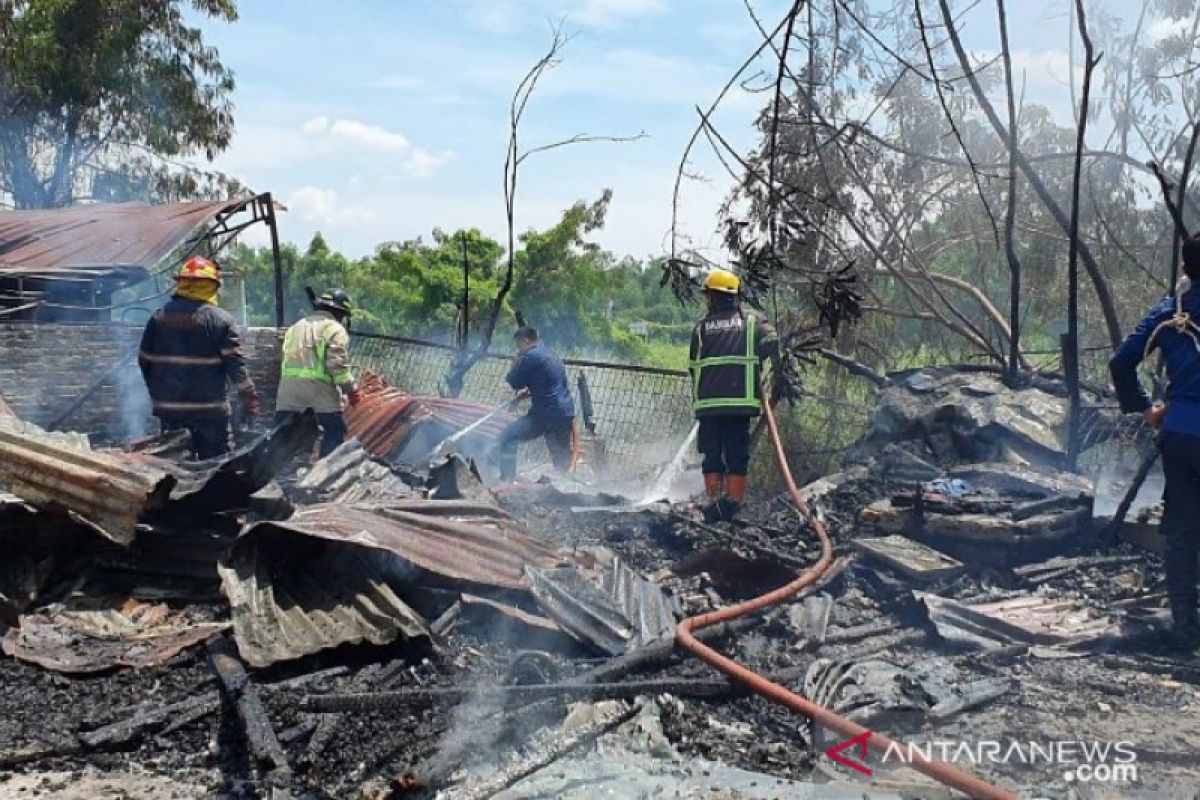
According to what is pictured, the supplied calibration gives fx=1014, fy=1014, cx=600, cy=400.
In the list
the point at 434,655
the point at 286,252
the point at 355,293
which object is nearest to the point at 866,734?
the point at 434,655

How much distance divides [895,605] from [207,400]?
14.7 ft

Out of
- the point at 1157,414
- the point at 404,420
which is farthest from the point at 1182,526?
the point at 404,420

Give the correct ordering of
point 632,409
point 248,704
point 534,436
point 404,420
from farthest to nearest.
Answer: point 632,409 → point 404,420 → point 534,436 → point 248,704

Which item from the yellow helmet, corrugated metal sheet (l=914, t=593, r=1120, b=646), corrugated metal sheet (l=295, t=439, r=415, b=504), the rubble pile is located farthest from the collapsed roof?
corrugated metal sheet (l=914, t=593, r=1120, b=646)

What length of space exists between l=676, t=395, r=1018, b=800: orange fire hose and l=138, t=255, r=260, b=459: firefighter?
3.71m

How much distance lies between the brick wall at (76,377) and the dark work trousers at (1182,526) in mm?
7892

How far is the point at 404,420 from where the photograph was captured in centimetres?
941

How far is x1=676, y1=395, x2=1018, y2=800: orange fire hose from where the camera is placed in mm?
2705

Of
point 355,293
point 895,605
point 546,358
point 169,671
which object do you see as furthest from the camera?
point 355,293

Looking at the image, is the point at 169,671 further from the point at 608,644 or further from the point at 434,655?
the point at 608,644

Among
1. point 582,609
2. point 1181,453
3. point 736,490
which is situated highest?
point 1181,453

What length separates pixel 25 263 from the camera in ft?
32.4

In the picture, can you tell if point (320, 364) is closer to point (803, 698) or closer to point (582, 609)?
point (582, 609)

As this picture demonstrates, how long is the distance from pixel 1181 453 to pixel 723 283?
3454 millimetres
